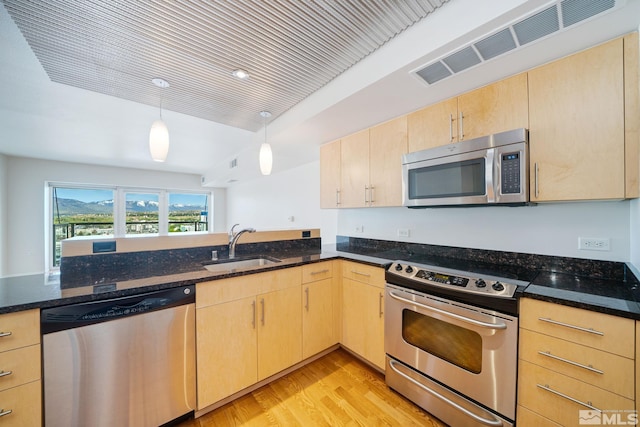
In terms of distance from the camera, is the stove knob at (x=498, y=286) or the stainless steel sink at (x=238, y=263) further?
the stainless steel sink at (x=238, y=263)

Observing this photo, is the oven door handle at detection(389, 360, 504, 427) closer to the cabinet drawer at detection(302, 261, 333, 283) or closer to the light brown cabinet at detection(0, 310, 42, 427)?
the cabinet drawer at detection(302, 261, 333, 283)

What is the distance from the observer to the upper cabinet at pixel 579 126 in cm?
121

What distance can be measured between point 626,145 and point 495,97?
27.2 inches

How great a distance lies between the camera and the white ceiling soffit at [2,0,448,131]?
1.26 meters

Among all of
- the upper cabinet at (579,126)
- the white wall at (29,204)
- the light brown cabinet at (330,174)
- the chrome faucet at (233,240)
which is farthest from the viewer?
the white wall at (29,204)

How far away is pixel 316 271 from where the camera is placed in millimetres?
2133

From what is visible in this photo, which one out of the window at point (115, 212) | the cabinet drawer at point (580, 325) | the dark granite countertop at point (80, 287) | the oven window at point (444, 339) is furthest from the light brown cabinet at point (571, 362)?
the window at point (115, 212)

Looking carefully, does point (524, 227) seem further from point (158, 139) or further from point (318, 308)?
point (158, 139)

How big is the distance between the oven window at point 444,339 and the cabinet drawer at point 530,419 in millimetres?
231

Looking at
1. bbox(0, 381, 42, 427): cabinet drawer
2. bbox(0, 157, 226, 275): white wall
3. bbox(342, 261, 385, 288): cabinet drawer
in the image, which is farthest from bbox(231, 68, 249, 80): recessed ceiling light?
bbox(0, 157, 226, 275): white wall

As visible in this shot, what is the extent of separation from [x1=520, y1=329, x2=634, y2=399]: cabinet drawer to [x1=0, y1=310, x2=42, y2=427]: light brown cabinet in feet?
7.88

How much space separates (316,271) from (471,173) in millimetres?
1440

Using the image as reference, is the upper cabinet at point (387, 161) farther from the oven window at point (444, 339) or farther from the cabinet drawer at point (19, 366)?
the cabinet drawer at point (19, 366)

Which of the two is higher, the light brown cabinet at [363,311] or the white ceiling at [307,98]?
the white ceiling at [307,98]
